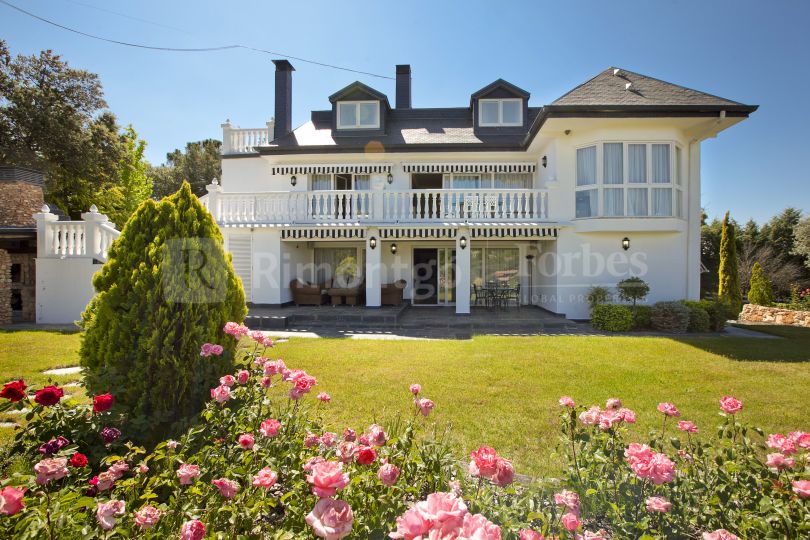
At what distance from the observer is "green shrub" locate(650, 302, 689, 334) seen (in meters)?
11.4

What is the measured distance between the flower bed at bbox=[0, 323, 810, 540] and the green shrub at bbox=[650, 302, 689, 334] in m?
10.6

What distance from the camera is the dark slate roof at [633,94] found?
1238 cm

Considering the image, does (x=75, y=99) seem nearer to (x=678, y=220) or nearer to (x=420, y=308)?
(x=420, y=308)

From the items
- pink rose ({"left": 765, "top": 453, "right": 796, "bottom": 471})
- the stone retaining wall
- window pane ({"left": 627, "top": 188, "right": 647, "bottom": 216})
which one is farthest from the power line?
the stone retaining wall

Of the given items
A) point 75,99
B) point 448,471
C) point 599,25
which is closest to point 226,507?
point 448,471

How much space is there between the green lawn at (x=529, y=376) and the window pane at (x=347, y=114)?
11944 mm

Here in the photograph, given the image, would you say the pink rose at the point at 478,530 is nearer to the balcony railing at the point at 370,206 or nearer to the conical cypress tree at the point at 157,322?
the conical cypress tree at the point at 157,322

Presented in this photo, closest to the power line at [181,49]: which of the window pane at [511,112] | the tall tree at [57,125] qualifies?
the window pane at [511,112]

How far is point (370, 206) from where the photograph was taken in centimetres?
1459

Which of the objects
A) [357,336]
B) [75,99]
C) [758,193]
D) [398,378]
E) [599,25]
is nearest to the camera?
[398,378]

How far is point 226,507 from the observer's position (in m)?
1.88

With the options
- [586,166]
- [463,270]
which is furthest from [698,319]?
[463,270]

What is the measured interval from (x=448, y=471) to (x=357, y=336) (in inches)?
330

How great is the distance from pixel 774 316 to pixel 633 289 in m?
8.75
